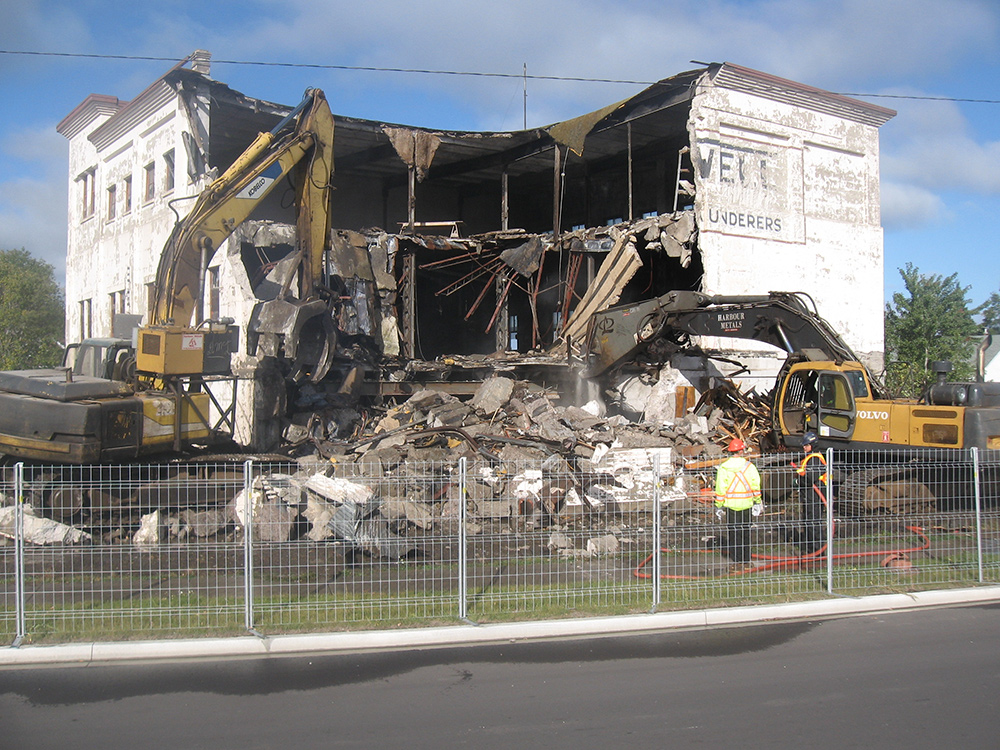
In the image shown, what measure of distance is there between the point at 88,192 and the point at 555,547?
82.9 feet

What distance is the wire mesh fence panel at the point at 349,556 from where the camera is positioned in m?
7.41

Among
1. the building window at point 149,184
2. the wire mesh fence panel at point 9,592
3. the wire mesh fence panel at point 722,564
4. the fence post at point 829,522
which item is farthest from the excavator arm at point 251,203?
the building window at point 149,184

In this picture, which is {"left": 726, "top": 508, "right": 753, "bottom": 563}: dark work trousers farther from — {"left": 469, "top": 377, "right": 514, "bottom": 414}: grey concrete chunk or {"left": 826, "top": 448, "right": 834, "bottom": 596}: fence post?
{"left": 469, "top": 377, "right": 514, "bottom": 414}: grey concrete chunk

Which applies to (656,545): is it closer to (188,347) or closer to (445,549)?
(445,549)

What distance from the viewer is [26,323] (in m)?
52.1

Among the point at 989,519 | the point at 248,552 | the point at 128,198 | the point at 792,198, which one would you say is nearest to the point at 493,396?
the point at 989,519

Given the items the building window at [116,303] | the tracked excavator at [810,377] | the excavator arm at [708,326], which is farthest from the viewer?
the building window at [116,303]

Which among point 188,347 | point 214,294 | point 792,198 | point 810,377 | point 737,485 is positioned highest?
point 792,198

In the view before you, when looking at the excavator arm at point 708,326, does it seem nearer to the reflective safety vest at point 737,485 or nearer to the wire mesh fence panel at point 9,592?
the reflective safety vest at point 737,485

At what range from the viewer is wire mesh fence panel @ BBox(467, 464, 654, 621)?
7.89 m

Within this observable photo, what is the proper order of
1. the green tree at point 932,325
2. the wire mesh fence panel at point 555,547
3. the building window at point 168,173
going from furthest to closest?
the green tree at point 932,325
the building window at point 168,173
the wire mesh fence panel at point 555,547

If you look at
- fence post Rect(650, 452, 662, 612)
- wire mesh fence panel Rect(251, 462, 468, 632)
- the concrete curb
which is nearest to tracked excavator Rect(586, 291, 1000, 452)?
the concrete curb

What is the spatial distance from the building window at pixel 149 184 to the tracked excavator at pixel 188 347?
352 inches

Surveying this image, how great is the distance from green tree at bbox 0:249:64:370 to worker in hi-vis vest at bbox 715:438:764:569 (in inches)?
1869
